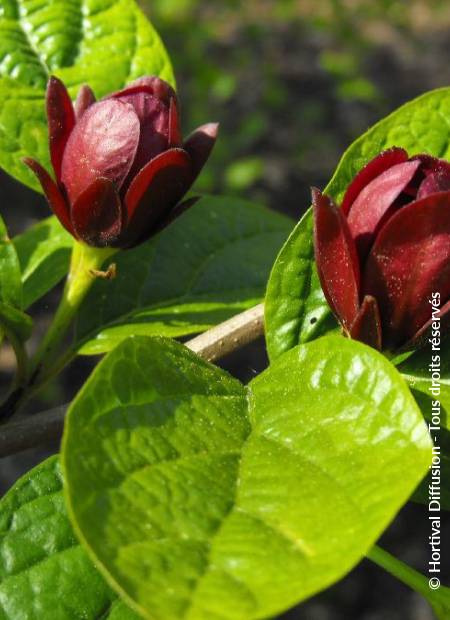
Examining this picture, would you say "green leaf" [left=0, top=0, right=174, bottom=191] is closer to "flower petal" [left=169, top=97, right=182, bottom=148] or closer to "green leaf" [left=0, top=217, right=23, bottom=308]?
"green leaf" [left=0, top=217, right=23, bottom=308]

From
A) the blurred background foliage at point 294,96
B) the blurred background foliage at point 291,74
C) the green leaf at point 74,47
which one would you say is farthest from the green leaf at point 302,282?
the blurred background foliage at point 291,74

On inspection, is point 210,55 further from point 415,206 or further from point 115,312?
point 415,206

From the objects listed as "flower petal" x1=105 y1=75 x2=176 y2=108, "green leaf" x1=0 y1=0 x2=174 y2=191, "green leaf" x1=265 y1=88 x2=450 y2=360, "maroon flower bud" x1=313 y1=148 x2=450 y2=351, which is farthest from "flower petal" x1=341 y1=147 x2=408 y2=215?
"green leaf" x1=0 y1=0 x2=174 y2=191

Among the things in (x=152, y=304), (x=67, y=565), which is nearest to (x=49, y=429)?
(x=67, y=565)

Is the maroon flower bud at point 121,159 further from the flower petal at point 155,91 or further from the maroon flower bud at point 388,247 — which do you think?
the maroon flower bud at point 388,247

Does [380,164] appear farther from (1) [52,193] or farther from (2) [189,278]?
(2) [189,278]

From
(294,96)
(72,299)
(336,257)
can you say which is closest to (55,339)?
(72,299)
